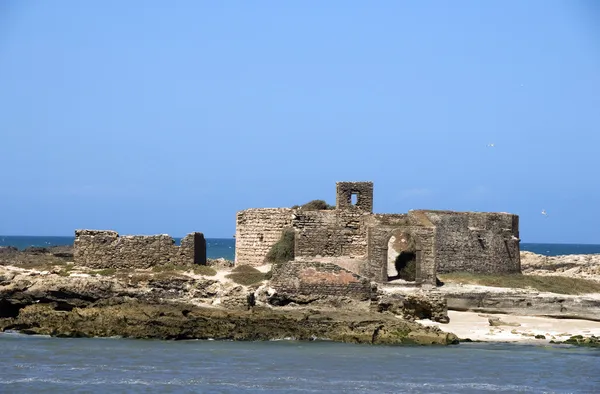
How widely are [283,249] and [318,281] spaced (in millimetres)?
4752

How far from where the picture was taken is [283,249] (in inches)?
1449

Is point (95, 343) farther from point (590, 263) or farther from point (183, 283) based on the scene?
point (590, 263)

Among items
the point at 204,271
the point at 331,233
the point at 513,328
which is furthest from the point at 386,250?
the point at 204,271

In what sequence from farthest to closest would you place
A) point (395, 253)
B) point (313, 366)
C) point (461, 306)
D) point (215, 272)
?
point (395, 253) < point (461, 306) < point (215, 272) < point (313, 366)

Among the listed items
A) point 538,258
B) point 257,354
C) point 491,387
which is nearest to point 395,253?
point 257,354

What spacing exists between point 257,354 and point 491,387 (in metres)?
6.41

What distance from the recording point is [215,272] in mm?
33844

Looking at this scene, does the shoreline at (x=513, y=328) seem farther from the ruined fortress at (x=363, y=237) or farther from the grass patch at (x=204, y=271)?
the grass patch at (x=204, y=271)

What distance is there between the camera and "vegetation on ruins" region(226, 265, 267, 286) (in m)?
33.1

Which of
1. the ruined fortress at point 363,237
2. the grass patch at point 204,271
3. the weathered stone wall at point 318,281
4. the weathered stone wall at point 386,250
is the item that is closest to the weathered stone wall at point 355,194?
the ruined fortress at point 363,237

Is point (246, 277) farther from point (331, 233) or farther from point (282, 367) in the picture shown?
point (282, 367)

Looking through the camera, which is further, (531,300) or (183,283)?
(531,300)

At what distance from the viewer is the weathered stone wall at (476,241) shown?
41.2 metres

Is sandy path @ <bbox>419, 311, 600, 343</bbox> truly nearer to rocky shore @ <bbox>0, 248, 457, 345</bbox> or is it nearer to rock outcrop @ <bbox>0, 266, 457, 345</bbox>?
rocky shore @ <bbox>0, 248, 457, 345</bbox>
